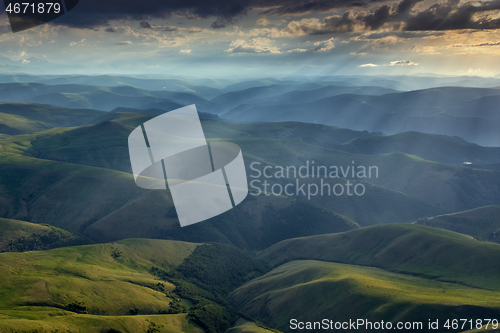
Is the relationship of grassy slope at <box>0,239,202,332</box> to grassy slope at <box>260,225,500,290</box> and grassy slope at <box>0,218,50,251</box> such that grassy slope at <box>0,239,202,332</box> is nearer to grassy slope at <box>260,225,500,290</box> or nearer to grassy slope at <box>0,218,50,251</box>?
grassy slope at <box>0,218,50,251</box>

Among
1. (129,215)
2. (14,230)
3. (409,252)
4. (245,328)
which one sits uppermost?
(245,328)

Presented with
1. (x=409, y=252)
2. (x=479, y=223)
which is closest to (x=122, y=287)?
(x=409, y=252)

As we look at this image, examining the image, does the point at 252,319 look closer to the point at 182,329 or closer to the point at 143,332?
the point at 182,329

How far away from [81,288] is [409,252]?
4042 inches

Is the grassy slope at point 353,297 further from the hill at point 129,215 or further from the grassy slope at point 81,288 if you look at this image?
the hill at point 129,215

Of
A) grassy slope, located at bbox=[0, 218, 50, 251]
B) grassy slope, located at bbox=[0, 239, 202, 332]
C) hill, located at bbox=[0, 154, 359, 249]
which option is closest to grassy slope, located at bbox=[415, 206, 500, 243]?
hill, located at bbox=[0, 154, 359, 249]

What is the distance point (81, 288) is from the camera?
278 feet

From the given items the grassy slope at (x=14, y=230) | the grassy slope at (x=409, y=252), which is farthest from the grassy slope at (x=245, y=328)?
the grassy slope at (x=14, y=230)

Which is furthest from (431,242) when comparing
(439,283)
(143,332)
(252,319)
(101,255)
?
(101,255)

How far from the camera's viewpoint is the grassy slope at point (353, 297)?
7556 centimetres

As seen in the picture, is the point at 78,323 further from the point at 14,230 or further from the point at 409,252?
the point at 409,252

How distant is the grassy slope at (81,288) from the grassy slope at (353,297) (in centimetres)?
2632

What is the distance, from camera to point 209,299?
10856cm

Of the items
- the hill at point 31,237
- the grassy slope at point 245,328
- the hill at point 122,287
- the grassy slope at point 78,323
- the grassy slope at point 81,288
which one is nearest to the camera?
the grassy slope at point 78,323
